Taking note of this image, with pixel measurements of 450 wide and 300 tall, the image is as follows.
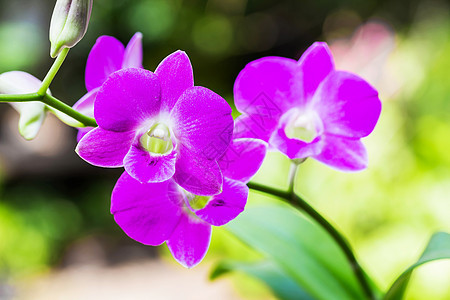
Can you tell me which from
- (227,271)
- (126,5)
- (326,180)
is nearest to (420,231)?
(326,180)

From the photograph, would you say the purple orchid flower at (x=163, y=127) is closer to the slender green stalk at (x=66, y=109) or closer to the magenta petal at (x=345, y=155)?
the slender green stalk at (x=66, y=109)

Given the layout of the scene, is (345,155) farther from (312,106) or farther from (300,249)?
(300,249)

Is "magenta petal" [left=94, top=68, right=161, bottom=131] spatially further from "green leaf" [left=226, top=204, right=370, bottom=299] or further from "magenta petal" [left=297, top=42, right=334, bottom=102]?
"green leaf" [left=226, top=204, right=370, bottom=299]

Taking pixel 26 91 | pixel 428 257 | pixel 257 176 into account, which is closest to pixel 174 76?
pixel 26 91

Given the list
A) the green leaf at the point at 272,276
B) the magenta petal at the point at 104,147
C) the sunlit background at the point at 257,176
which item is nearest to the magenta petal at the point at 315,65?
the magenta petal at the point at 104,147

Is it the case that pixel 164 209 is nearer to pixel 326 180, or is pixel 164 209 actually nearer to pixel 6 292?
pixel 326 180
